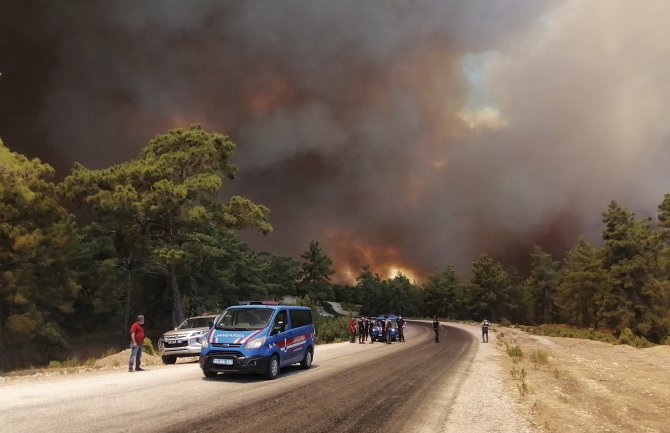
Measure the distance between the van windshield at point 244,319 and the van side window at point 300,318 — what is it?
4.05 ft

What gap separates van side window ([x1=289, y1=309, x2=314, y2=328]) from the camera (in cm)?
1497

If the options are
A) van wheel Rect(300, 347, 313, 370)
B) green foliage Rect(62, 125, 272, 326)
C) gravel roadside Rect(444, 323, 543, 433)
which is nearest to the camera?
gravel roadside Rect(444, 323, 543, 433)

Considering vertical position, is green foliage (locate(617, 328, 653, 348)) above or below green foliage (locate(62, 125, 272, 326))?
below

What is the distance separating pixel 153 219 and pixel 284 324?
23.8m

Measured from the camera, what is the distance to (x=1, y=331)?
31.5 meters

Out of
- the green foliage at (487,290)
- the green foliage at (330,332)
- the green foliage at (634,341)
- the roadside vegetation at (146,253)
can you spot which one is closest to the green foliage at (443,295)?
the green foliage at (487,290)

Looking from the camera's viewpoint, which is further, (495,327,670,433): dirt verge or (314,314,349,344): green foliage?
(314,314,349,344): green foliage

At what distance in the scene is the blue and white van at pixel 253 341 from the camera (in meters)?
12.5

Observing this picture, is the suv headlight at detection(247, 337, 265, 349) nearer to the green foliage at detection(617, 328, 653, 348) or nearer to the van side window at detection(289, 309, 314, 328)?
the van side window at detection(289, 309, 314, 328)

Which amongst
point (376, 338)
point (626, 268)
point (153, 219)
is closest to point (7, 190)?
point (153, 219)

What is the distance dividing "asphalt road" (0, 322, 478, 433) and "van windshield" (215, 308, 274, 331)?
149 cm

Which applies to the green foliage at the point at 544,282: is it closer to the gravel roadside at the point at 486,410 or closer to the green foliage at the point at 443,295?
the green foliage at the point at 443,295

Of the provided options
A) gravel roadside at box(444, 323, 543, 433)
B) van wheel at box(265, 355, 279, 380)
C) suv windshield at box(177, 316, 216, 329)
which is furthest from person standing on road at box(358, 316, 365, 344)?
van wheel at box(265, 355, 279, 380)

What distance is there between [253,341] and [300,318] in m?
3.17
